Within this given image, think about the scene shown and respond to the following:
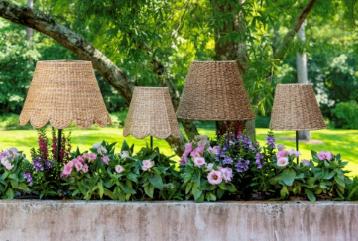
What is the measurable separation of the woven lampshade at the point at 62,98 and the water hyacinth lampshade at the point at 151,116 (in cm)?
13

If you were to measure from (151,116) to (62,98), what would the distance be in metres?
0.41

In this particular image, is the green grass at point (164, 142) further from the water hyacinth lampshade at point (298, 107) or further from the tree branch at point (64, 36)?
the water hyacinth lampshade at point (298, 107)

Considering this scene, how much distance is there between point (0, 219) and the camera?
2764 millimetres

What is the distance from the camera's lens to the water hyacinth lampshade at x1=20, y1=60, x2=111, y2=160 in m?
2.81

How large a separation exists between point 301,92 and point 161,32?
2.91 m

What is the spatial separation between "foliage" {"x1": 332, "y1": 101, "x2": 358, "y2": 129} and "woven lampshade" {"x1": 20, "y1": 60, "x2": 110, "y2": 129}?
12.1 meters

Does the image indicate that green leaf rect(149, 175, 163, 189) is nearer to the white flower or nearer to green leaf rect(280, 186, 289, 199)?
the white flower

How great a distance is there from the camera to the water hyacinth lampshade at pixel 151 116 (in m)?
2.88

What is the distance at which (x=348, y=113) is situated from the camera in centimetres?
1450

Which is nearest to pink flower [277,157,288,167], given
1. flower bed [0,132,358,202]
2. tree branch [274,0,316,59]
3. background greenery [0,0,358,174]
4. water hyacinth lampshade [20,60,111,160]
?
flower bed [0,132,358,202]

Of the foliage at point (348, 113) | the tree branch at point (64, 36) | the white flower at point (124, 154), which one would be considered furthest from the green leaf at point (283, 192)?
the foliage at point (348, 113)

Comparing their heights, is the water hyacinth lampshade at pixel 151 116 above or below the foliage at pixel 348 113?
above

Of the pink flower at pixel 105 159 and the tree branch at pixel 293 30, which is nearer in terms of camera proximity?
the pink flower at pixel 105 159

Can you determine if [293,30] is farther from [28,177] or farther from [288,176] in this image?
[28,177]
